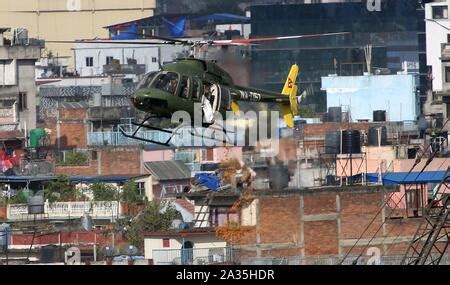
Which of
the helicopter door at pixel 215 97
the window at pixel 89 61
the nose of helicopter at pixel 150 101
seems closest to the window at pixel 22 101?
the window at pixel 89 61

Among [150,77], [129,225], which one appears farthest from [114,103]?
[150,77]

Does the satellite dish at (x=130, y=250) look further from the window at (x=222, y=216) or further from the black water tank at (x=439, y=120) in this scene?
the black water tank at (x=439, y=120)

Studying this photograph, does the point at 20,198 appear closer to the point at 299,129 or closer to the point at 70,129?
the point at 299,129

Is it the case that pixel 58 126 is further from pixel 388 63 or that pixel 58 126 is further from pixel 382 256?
pixel 388 63

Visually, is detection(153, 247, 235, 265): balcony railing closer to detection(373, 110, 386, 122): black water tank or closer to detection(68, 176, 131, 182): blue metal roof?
detection(68, 176, 131, 182): blue metal roof

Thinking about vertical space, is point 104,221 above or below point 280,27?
below

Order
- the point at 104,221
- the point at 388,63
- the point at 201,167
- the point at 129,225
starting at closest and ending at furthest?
the point at 129,225 → the point at 104,221 → the point at 201,167 → the point at 388,63
